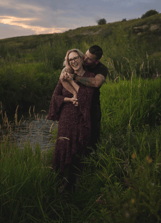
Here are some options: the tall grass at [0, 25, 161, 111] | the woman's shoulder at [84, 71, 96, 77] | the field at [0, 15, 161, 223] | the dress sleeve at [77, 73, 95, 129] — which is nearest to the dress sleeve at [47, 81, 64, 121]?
the dress sleeve at [77, 73, 95, 129]

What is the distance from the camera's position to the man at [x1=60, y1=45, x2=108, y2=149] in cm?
268

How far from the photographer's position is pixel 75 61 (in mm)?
2656

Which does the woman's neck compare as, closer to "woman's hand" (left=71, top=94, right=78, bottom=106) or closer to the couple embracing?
the couple embracing

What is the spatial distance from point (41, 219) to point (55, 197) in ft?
1.02

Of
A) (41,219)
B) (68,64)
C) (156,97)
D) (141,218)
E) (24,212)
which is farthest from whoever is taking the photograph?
(156,97)

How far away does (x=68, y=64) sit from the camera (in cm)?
272

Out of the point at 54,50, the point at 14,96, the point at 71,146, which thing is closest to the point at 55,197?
the point at 71,146

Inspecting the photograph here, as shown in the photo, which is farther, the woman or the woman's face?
the woman

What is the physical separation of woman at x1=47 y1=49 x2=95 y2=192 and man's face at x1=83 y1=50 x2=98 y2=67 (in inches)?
2.7

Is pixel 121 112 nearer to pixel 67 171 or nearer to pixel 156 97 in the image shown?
pixel 156 97

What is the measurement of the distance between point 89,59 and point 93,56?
7 centimetres

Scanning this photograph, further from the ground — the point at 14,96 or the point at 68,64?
the point at 68,64

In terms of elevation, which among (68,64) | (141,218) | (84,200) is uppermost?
(68,64)

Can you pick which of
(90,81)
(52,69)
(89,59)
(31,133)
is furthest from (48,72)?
(90,81)
